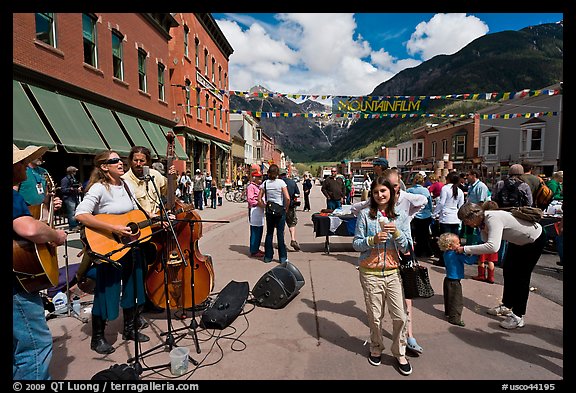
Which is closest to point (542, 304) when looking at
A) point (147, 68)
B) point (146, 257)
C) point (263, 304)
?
point (263, 304)

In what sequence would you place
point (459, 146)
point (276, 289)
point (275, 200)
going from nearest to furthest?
1. point (276, 289)
2. point (275, 200)
3. point (459, 146)

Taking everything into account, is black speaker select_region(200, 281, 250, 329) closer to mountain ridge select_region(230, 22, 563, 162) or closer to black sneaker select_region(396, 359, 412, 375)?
black sneaker select_region(396, 359, 412, 375)

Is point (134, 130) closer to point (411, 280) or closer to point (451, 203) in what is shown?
point (451, 203)

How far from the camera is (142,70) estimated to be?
1581 centimetres

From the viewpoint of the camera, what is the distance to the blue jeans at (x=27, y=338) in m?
2.16

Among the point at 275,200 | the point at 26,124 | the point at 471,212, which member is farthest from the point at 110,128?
the point at 471,212

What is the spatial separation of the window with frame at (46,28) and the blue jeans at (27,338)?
11181 mm

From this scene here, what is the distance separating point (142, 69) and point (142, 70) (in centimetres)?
6

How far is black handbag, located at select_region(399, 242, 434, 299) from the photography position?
2.91m

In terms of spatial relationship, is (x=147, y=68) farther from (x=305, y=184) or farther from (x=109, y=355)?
(x=109, y=355)

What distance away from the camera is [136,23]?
48.8 ft

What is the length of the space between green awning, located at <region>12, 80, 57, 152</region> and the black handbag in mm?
9782

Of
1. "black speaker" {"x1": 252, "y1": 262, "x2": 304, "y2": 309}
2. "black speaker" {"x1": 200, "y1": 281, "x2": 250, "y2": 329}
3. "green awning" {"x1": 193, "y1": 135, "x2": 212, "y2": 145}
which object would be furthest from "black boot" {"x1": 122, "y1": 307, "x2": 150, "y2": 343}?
"green awning" {"x1": 193, "y1": 135, "x2": 212, "y2": 145}

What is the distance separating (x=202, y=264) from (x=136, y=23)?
1611cm
